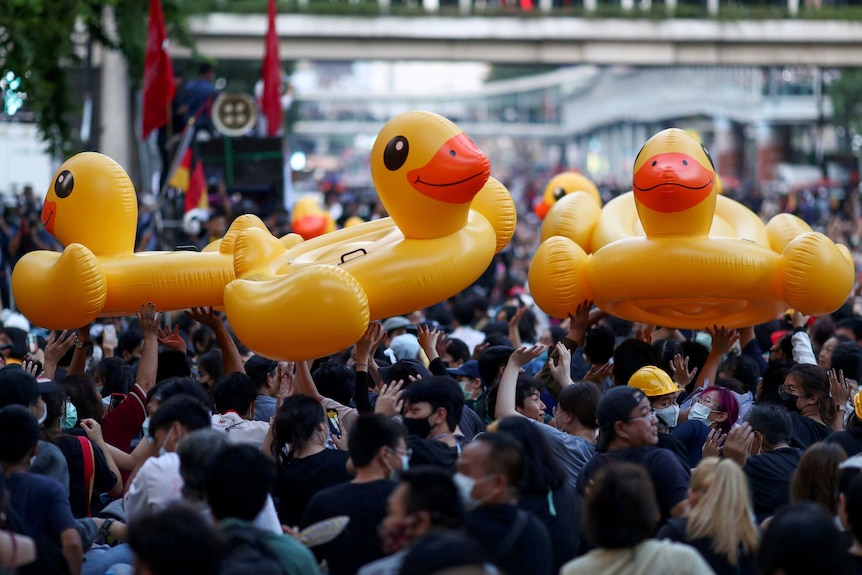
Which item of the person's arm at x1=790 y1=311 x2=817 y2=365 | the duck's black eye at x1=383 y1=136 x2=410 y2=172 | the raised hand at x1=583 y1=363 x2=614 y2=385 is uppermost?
the duck's black eye at x1=383 y1=136 x2=410 y2=172

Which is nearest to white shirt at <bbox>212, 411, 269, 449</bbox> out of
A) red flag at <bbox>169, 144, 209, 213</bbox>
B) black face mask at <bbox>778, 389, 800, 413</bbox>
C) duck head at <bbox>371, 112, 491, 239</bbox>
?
duck head at <bbox>371, 112, 491, 239</bbox>

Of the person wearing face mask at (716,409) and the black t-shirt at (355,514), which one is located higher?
the black t-shirt at (355,514)

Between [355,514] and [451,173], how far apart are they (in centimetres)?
274

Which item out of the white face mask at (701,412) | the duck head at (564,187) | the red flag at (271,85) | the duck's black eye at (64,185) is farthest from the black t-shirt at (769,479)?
the red flag at (271,85)

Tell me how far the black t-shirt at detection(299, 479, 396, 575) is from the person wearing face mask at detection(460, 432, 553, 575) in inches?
17.9

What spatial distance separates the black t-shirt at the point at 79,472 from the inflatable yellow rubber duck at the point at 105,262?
1.86 metres

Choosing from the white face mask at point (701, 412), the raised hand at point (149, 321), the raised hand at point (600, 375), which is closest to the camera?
the white face mask at point (701, 412)

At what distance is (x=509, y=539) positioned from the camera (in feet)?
14.4

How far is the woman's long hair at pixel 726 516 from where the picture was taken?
4.54 meters

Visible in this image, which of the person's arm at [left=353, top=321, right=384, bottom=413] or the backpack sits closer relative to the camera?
the backpack

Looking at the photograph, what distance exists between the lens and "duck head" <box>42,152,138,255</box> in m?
8.03

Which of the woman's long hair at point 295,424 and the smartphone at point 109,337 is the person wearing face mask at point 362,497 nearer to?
the woman's long hair at point 295,424

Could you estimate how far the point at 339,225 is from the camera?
20.8 meters

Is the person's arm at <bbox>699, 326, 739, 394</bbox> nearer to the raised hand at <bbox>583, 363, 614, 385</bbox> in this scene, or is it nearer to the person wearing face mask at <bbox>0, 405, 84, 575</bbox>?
the raised hand at <bbox>583, 363, 614, 385</bbox>
